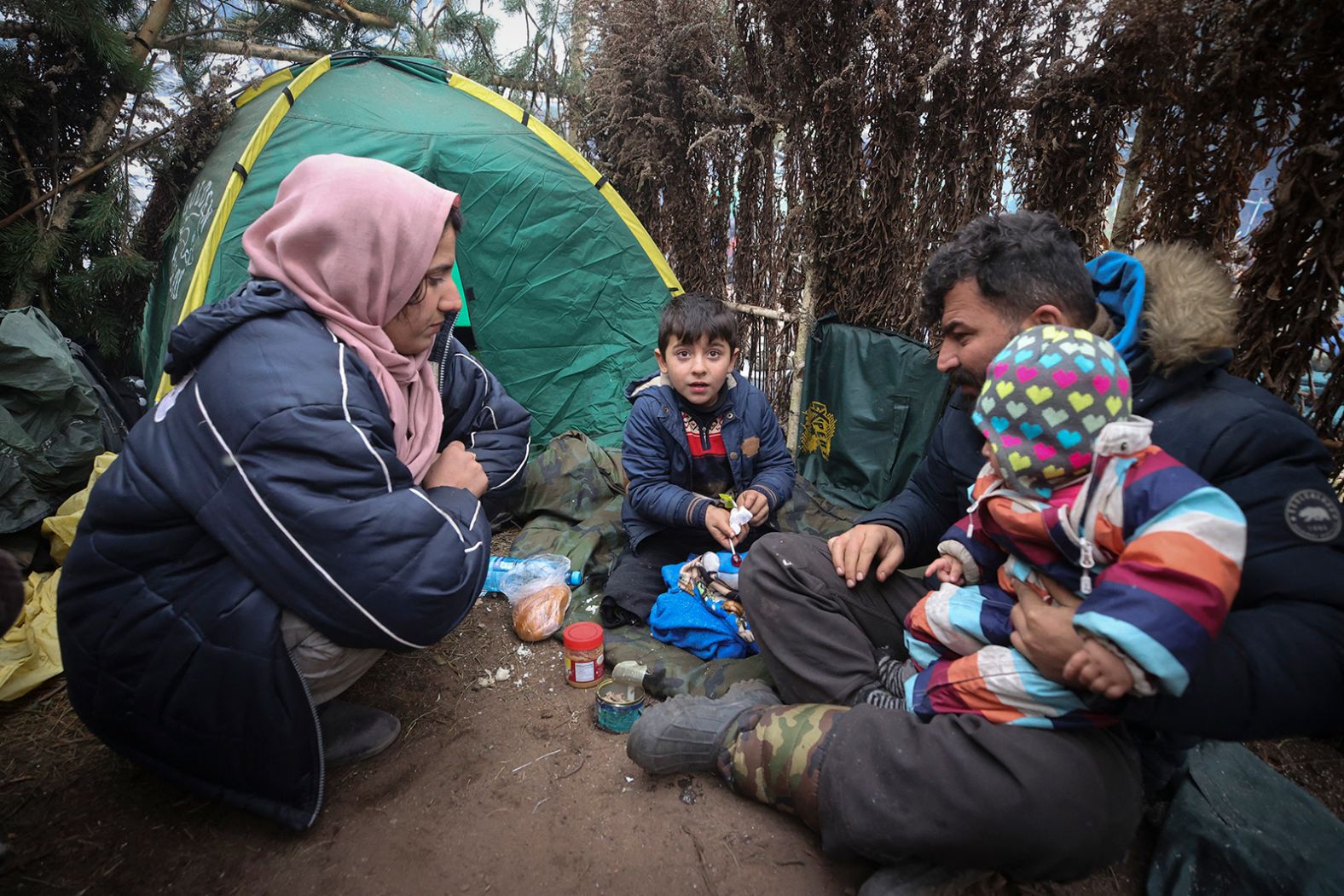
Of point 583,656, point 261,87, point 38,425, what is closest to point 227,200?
point 261,87

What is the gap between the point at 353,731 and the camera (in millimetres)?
2010

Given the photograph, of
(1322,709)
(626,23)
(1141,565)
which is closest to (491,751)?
(1141,565)

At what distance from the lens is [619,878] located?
5.29ft

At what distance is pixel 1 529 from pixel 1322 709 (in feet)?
13.4

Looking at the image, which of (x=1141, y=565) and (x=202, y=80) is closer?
(x=1141, y=565)

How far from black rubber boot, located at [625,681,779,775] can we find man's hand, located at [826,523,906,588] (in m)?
0.46

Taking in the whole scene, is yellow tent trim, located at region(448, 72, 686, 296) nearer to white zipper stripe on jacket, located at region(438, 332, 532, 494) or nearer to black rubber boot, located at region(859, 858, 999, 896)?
white zipper stripe on jacket, located at region(438, 332, 532, 494)

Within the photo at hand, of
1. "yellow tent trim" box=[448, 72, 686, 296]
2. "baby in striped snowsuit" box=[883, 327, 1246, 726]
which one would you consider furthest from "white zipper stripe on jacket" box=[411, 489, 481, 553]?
"yellow tent trim" box=[448, 72, 686, 296]

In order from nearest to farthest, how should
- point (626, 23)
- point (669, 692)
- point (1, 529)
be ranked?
point (669, 692), point (1, 529), point (626, 23)

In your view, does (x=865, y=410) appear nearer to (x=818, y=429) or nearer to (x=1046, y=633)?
(x=818, y=429)

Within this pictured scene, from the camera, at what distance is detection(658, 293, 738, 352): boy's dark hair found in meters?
2.67

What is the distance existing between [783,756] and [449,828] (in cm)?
89

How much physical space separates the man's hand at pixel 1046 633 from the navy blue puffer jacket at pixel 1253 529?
0.46 feet

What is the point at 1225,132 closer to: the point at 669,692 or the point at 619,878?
the point at 669,692
